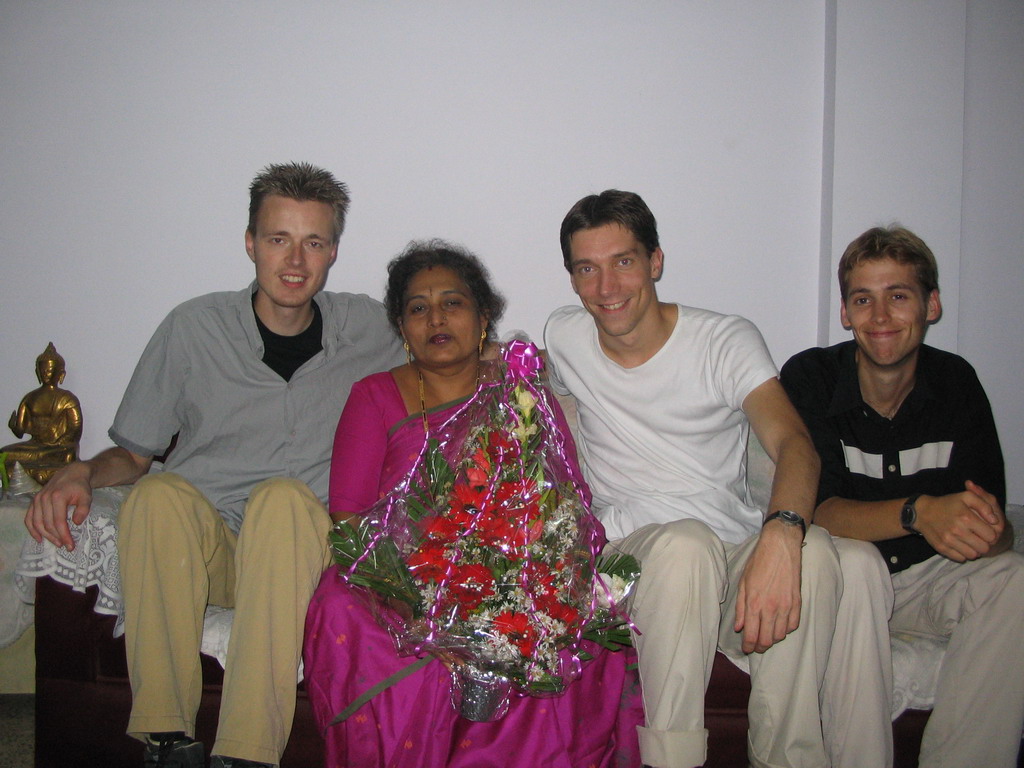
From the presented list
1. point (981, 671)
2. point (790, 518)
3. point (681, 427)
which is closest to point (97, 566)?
point (681, 427)

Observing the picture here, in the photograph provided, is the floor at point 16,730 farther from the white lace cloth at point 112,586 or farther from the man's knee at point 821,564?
the man's knee at point 821,564

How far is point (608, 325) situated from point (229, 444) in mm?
1123

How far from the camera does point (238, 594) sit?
5.19 feet

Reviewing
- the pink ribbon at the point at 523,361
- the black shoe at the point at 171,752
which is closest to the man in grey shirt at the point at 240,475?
the black shoe at the point at 171,752

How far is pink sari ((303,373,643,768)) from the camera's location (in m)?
1.46

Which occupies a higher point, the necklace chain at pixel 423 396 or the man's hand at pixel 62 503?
the necklace chain at pixel 423 396

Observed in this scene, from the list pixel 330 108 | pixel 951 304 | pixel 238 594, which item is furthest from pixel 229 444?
pixel 951 304

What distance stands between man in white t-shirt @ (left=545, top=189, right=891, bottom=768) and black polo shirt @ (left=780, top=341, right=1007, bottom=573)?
0.68ft

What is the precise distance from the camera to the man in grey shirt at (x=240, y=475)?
1.55 m

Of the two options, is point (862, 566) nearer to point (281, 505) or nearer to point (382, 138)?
point (281, 505)

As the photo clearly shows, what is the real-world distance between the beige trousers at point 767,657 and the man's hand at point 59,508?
1.32m

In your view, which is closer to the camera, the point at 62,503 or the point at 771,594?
the point at 771,594

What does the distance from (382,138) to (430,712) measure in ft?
6.57

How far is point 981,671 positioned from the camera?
1570 millimetres
